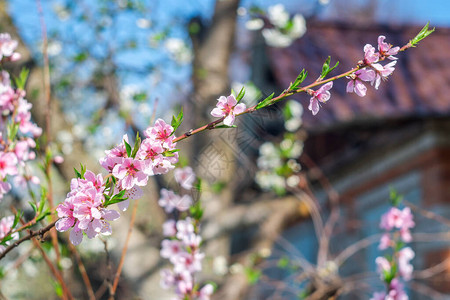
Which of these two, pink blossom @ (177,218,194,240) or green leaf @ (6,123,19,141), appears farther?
pink blossom @ (177,218,194,240)

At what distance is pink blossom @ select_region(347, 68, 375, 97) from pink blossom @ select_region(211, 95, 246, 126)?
0.24m

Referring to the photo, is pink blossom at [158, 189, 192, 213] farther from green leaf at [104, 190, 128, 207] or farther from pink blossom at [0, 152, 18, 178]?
green leaf at [104, 190, 128, 207]

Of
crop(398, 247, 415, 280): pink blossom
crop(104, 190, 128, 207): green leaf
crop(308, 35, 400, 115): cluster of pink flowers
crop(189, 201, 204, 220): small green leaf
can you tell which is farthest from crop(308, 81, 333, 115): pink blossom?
crop(398, 247, 415, 280): pink blossom

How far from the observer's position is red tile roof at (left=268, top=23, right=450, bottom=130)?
5.16 m

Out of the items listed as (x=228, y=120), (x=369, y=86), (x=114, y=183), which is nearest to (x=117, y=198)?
(x=114, y=183)

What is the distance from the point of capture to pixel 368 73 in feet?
3.69

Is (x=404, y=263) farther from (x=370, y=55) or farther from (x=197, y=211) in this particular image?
(x=370, y=55)

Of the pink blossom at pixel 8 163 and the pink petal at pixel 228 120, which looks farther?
the pink blossom at pixel 8 163

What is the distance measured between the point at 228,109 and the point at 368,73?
0.29 meters

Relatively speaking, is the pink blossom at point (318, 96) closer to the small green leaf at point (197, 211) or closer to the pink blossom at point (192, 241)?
the small green leaf at point (197, 211)

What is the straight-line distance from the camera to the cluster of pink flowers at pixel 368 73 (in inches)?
43.5

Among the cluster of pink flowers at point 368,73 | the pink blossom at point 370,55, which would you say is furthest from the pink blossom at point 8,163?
the pink blossom at point 370,55

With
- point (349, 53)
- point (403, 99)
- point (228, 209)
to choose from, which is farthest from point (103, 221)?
point (349, 53)

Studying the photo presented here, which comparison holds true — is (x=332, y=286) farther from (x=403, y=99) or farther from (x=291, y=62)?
(x=291, y=62)
